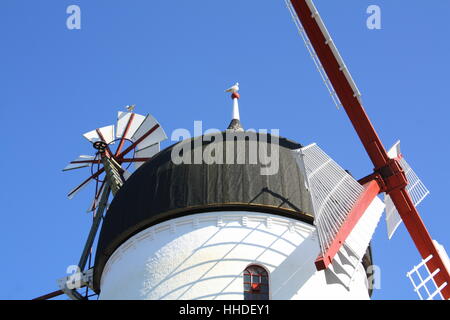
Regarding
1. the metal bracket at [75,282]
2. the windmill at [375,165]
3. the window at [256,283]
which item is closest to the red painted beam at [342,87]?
the windmill at [375,165]

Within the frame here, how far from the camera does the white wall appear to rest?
16766mm

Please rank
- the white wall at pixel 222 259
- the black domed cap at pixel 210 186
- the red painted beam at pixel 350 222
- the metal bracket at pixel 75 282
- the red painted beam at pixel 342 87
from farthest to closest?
1. the metal bracket at pixel 75 282
2. the red painted beam at pixel 342 87
3. the black domed cap at pixel 210 186
4. the white wall at pixel 222 259
5. the red painted beam at pixel 350 222

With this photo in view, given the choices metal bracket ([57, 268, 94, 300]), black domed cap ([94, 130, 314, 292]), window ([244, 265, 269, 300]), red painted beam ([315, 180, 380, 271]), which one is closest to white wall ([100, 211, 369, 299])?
window ([244, 265, 269, 300])

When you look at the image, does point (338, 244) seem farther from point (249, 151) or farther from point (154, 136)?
point (154, 136)

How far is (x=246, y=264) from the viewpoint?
55.5ft

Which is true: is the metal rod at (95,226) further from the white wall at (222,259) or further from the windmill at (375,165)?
the windmill at (375,165)

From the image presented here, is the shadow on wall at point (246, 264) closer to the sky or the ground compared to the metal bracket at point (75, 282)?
closer to the ground

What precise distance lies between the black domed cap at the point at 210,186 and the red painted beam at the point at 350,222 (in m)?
1.07

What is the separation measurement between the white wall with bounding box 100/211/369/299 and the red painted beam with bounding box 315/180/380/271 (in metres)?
0.97

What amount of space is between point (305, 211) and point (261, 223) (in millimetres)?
1012

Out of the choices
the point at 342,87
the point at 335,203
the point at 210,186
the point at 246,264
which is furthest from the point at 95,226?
the point at 342,87

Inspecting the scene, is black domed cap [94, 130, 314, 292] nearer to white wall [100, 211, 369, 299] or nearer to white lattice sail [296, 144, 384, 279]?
white wall [100, 211, 369, 299]

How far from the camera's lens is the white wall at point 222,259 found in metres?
16.8

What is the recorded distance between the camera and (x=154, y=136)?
23.6m
